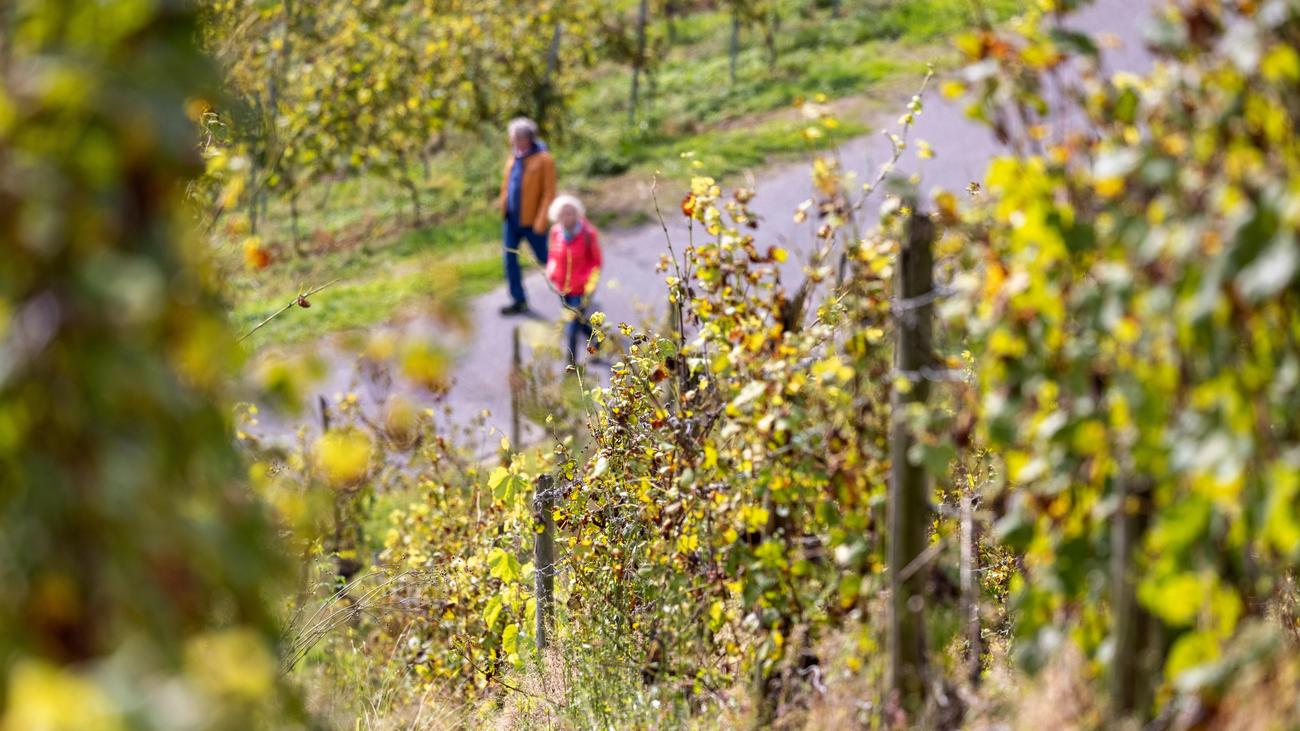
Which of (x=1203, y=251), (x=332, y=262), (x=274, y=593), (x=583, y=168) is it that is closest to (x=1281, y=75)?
(x=1203, y=251)

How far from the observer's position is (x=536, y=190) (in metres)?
10.5

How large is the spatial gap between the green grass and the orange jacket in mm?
1548

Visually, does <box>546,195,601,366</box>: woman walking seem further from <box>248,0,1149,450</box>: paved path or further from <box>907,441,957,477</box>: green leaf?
<box>907,441,957,477</box>: green leaf

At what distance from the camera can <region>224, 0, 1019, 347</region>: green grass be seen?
12.9 meters

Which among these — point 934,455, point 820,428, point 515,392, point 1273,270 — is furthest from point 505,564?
point 515,392

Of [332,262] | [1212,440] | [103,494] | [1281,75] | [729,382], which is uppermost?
[1281,75]

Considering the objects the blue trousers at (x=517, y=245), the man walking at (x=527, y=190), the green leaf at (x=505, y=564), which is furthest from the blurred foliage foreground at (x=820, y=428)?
the blue trousers at (x=517, y=245)

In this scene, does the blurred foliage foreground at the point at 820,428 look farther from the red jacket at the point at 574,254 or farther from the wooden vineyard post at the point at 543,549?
the red jacket at the point at 574,254

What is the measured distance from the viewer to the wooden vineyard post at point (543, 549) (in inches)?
187

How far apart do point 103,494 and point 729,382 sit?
2179 millimetres

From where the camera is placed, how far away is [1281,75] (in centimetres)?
215

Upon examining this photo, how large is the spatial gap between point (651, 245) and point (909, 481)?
971cm

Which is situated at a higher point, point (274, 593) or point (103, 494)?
point (103, 494)

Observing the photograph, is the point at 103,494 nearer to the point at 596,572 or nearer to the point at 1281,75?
the point at 1281,75
